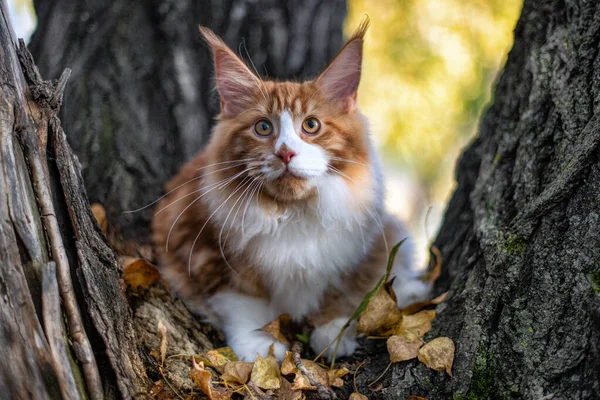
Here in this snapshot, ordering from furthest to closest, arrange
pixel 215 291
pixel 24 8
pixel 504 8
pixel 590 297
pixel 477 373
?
pixel 504 8, pixel 24 8, pixel 215 291, pixel 477 373, pixel 590 297

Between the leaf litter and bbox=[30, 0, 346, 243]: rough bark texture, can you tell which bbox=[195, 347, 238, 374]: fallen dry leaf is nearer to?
the leaf litter

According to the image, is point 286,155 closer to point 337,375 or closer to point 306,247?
point 306,247

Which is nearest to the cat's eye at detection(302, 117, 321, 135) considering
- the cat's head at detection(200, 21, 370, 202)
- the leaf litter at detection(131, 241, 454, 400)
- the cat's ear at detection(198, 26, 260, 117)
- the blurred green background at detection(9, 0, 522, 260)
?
the cat's head at detection(200, 21, 370, 202)

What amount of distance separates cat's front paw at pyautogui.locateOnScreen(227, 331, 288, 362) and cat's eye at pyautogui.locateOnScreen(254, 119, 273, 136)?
0.75 meters

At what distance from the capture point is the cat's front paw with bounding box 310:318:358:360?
194 centimetres

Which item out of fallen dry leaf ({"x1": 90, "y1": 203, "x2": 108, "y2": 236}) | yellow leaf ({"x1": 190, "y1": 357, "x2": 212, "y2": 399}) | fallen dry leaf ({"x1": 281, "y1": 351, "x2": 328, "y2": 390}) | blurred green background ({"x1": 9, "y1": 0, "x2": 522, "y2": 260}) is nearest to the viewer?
yellow leaf ({"x1": 190, "y1": 357, "x2": 212, "y2": 399})

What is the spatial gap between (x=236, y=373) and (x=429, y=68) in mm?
3510

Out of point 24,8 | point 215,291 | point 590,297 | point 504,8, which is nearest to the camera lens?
point 590,297

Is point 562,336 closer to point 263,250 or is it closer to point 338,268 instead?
point 338,268

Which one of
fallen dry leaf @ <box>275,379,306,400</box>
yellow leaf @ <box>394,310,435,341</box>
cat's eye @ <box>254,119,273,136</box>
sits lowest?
fallen dry leaf @ <box>275,379,306,400</box>

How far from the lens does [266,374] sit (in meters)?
1.69

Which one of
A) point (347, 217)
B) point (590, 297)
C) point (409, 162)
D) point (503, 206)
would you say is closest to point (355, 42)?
point (347, 217)

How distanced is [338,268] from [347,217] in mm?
206

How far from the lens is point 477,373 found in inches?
59.2
